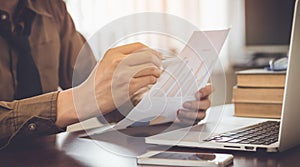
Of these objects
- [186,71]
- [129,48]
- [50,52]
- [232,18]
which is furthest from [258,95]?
[232,18]

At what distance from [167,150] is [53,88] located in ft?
2.82

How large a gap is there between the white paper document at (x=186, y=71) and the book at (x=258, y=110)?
0.23m

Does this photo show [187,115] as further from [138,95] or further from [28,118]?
[28,118]

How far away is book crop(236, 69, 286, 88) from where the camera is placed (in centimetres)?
129

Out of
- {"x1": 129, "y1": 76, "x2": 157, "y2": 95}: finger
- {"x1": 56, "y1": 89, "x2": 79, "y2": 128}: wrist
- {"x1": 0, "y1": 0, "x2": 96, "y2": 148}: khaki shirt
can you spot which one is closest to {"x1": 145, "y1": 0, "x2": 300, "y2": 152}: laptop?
{"x1": 129, "y1": 76, "x2": 157, "y2": 95}: finger

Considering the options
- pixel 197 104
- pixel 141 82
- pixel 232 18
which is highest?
pixel 141 82

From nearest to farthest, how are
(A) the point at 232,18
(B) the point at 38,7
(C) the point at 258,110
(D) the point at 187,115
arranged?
(D) the point at 187,115, (C) the point at 258,110, (B) the point at 38,7, (A) the point at 232,18

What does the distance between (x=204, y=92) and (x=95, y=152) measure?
0.38m

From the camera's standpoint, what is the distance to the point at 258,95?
52.0 inches

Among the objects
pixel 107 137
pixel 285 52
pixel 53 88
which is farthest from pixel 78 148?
pixel 285 52

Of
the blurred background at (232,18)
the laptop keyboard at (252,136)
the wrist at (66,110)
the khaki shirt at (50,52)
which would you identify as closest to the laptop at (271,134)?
the laptop keyboard at (252,136)

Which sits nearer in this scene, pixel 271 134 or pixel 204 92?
pixel 271 134

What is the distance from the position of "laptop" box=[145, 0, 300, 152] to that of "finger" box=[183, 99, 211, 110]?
17 cm

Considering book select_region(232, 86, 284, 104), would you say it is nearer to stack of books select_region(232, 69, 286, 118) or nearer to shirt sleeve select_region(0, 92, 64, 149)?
stack of books select_region(232, 69, 286, 118)
